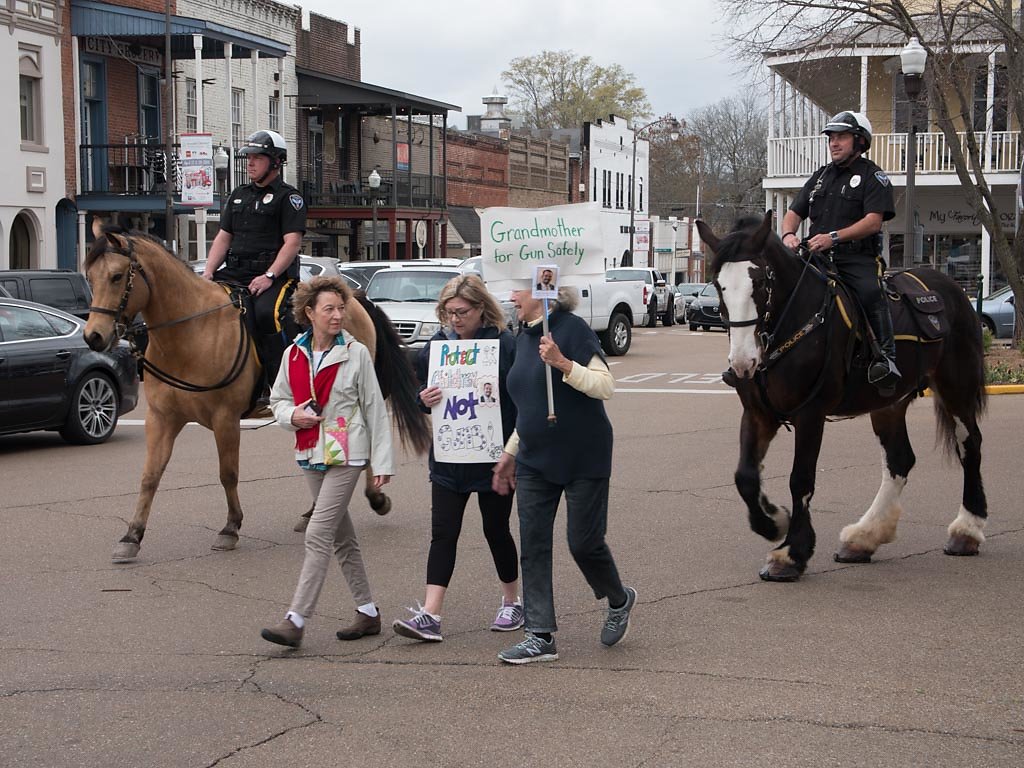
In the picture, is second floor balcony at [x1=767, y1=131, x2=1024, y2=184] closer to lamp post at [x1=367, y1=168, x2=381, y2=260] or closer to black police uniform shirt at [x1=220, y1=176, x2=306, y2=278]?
lamp post at [x1=367, y1=168, x2=381, y2=260]

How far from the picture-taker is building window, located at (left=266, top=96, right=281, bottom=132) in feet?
135

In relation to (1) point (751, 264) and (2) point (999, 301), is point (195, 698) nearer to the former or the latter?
(1) point (751, 264)

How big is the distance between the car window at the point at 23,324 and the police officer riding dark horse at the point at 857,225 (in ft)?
28.8

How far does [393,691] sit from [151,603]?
231 centimetres

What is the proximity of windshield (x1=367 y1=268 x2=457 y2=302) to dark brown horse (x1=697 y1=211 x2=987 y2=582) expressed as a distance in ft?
45.5

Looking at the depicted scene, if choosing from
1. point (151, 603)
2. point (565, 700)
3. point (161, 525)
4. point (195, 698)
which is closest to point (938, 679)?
point (565, 700)

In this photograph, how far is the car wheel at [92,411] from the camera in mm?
14055

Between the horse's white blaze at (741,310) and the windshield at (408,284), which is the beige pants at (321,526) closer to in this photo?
the horse's white blaze at (741,310)

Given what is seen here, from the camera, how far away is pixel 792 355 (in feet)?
26.0

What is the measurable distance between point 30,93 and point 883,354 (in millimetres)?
27156

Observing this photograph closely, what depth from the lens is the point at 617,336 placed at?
28.8 m

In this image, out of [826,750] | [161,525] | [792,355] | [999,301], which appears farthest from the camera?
[999,301]

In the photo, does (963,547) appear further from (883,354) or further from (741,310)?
(741,310)

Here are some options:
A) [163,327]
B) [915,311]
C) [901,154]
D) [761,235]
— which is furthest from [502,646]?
[901,154]
